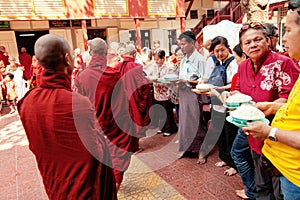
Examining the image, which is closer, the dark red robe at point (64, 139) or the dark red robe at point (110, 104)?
the dark red robe at point (64, 139)

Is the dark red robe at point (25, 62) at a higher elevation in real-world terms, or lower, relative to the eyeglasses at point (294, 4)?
lower

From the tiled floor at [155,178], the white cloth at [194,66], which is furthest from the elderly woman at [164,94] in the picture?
the white cloth at [194,66]

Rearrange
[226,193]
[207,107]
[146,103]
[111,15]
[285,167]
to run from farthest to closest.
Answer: [111,15] < [146,103] < [207,107] < [226,193] < [285,167]

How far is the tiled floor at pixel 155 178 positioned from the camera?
2834mm

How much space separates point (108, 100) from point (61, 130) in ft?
4.48

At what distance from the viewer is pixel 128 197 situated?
285 centimetres

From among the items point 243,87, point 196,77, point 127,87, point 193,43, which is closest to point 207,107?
point 196,77

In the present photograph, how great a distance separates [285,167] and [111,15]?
9581 mm

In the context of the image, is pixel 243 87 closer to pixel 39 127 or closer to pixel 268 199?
pixel 268 199

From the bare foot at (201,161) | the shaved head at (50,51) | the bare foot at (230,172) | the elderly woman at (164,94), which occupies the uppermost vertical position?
the shaved head at (50,51)

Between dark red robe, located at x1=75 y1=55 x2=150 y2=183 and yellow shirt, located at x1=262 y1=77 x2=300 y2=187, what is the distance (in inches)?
72.8

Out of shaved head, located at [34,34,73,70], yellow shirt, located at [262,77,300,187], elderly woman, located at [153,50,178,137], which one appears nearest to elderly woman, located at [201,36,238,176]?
elderly woman, located at [153,50,178,137]

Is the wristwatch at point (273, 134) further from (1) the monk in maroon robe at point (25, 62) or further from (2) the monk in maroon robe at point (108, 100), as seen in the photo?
(1) the monk in maroon robe at point (25, 62)

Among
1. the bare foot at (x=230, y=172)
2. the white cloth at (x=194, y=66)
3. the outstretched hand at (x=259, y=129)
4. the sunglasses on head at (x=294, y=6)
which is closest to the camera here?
the sunglasses on head at (x=294, y=6)
